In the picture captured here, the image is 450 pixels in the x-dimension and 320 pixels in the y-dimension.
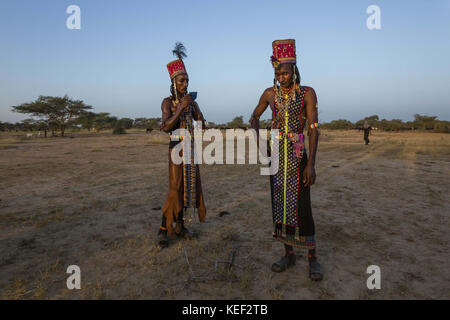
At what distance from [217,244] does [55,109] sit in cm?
4115

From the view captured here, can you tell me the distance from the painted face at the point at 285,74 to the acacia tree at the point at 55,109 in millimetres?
38500

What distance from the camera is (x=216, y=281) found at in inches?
98.5

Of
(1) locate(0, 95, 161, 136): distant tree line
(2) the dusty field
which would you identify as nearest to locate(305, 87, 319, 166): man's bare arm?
(2) the dusty field

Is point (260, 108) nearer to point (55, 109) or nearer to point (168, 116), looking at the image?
point (168, 116)

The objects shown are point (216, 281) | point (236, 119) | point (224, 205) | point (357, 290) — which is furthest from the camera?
point (236, 119)

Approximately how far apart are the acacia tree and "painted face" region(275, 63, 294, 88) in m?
38.5

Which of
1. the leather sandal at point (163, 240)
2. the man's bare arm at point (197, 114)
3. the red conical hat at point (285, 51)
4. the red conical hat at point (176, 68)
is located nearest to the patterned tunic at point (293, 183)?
the red conical hat at point (285, 51)

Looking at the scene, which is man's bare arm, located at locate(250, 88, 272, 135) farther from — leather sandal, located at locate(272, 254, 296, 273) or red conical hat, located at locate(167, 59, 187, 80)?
leather sandal, located at locate(272, 254, 296, 273)

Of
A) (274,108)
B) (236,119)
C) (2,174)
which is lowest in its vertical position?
(2,174)

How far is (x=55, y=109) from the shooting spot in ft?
115
